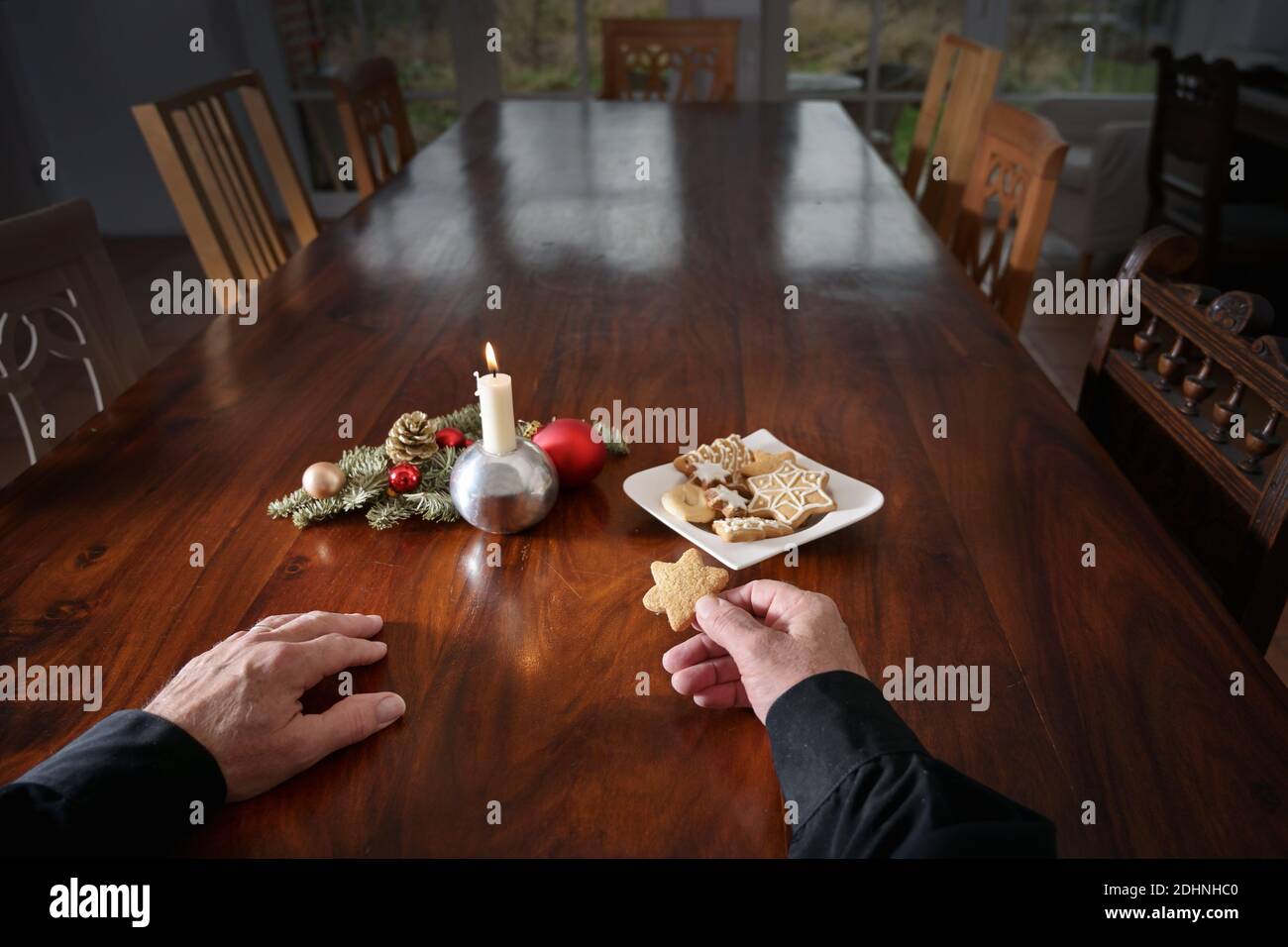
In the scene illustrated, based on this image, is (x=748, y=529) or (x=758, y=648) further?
(x=748, y=529)

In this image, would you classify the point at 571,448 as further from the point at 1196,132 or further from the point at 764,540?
the point at 1196,132

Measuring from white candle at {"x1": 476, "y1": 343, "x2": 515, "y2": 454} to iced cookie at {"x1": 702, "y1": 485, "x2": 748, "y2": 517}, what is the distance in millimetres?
211

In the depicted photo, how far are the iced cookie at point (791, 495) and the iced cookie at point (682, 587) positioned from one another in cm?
12

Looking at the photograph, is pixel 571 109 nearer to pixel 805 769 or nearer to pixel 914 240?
pixel 914 240

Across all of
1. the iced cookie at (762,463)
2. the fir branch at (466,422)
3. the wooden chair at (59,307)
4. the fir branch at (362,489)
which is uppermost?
the wooden chair at (59,307)

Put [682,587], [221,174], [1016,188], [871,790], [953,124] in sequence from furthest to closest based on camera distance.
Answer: [953,124], [221,174], [1016,188], [682,587], [871,790]

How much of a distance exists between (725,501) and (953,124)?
1936mm

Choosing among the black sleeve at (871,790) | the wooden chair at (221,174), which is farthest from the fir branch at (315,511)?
the wooden chair at (221,174)

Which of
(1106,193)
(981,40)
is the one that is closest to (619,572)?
(1106,193)

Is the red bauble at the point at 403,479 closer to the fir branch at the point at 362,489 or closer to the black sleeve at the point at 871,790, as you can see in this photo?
the fir branch at the point at 362,489

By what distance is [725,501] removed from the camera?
1.01m

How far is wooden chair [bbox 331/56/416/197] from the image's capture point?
98.7 inches

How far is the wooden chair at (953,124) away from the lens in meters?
2.39

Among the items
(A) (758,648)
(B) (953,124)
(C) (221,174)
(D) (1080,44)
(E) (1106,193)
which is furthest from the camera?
(D) (1080,44)
